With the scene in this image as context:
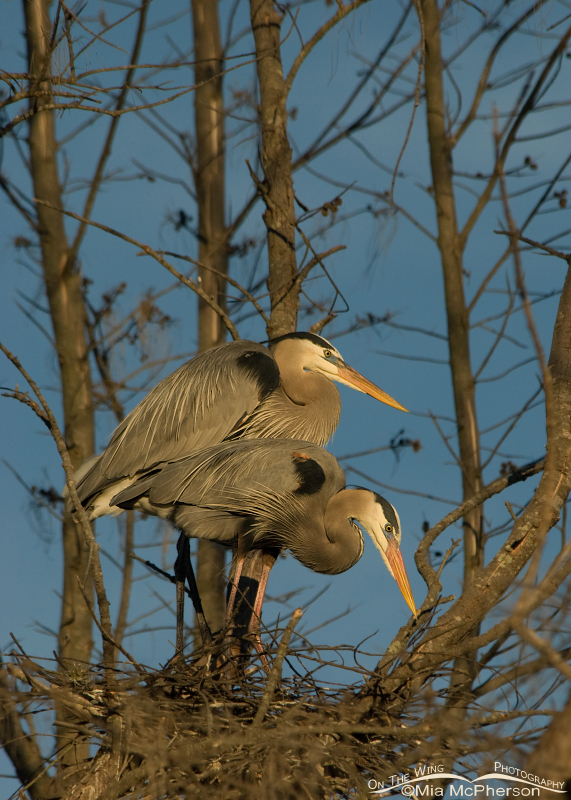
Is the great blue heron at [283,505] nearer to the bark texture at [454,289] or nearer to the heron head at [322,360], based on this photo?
the heron head at [322,360]

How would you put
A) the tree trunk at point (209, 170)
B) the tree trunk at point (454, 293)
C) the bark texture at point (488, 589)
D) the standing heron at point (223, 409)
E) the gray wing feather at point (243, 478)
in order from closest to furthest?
1. the bark texture at point (488, 589)
2. the gray wing feather at point (243, 478)
3. the standing heron at point (223, 409)
4. the tree trunk at point (454, 293)
5. the tree trunk at point (209, 170)

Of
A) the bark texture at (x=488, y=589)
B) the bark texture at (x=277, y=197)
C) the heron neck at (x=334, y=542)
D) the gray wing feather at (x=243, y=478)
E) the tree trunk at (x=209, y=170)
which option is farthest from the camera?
the tree trunk at (x=209, y=170)

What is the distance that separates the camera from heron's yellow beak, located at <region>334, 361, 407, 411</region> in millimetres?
5387

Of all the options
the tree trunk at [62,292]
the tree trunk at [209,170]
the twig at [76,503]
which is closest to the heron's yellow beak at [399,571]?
the twig at [76,503]

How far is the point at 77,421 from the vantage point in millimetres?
6332

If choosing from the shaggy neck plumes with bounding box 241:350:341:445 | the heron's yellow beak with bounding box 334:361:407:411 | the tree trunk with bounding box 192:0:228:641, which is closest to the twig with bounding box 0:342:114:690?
the shaggy neck plumes with bounding box 241:350:341:445

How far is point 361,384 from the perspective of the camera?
539 centimetres

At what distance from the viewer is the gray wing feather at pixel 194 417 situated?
4.89 metres

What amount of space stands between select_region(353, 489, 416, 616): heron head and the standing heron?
3.03 feet

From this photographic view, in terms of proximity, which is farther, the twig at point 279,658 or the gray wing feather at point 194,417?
the gray wing feather at point 194,417

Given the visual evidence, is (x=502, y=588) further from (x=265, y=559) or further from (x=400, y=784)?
(x=265, y=559)

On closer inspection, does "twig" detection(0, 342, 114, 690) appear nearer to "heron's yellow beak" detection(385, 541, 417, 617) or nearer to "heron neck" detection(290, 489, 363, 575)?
"heron neck" detection(290, 489, 363, 575)

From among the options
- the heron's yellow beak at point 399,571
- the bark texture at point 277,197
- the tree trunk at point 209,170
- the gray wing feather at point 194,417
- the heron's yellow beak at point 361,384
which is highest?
the tree trunk at point 209,170

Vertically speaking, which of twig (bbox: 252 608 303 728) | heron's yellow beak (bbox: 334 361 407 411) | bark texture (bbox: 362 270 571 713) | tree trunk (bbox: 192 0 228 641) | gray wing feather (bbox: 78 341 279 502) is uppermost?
tree trunk (bbox: 192 0 228 641)
